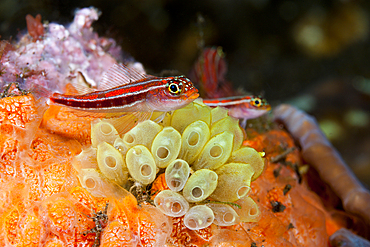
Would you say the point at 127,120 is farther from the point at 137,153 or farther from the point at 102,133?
the point at 137,153

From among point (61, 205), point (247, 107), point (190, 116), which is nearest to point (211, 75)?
point (247, 107)

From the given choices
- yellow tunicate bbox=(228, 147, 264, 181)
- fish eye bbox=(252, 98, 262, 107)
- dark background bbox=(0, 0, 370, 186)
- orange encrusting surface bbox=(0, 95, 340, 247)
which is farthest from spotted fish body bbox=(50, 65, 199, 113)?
dark background bbox=(0, 0, 370, 186)

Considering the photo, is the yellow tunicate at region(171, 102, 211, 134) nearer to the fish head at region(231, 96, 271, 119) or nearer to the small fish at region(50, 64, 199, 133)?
the small fish at region(50, 64, 199, 133)

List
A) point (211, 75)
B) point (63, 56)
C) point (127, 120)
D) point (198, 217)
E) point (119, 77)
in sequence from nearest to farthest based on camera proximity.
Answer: point (198, 217) → point (127, 120) → point (119, 77) → point (63, 56) → point (211, 75)

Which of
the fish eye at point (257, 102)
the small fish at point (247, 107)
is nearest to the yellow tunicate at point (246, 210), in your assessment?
the small fish at point (247, 107)

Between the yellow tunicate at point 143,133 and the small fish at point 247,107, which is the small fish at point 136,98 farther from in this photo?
the small fish at point 247,107

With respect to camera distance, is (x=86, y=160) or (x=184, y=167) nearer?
(x=184, y=167)
